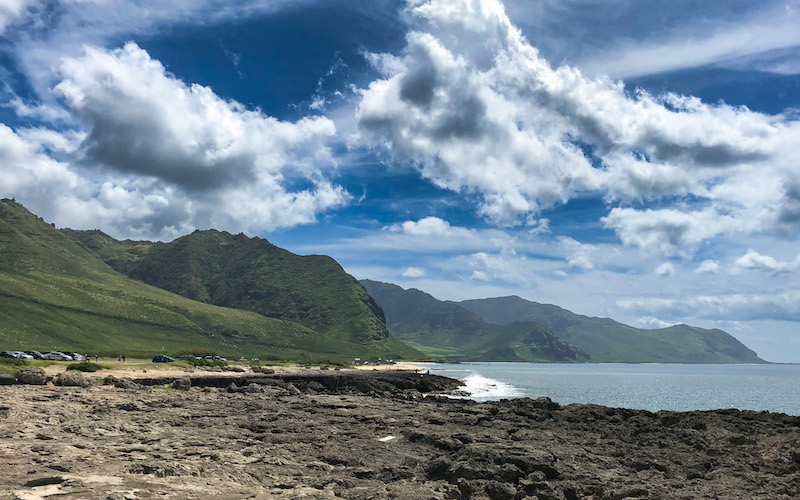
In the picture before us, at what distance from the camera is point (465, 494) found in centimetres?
2097

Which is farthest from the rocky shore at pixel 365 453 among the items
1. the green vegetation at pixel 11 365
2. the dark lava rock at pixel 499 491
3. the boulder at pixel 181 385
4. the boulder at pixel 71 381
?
the boulder at pixel 181 385

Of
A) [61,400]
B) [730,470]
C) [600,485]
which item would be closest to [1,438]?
[61,400]

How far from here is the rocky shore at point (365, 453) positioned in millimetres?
20578

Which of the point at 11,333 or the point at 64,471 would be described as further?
the point at 11,333

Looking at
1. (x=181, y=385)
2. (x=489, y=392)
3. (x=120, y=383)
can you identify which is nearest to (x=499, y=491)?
(x=120, y=383)

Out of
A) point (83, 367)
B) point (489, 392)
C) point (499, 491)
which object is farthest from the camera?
point (489, 392)

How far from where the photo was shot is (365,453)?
91.4ft

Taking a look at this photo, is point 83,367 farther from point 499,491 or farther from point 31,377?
point 499,491

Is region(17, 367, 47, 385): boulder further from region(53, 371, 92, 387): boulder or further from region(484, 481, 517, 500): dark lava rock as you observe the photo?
region(484, 481, 517, 500): dark lava rock

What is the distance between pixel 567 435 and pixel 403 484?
1998 centimetres

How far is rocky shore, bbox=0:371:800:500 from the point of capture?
20.6m

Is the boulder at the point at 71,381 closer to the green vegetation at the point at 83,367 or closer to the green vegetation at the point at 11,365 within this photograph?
the green vegetation at the point at 11,365

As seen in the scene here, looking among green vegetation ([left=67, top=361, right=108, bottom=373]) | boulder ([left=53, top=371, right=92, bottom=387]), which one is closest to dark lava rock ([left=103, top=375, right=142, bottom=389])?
boulder ([left=53, top=371, right=92, bottom=387])

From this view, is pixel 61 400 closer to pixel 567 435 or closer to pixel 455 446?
pixel 455 446
